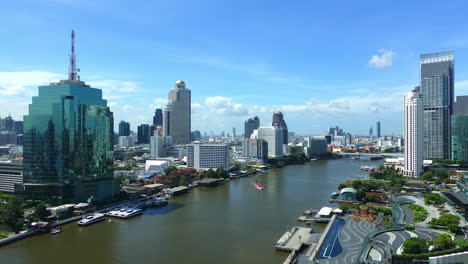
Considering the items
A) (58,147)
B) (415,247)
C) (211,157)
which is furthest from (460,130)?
(58,147)

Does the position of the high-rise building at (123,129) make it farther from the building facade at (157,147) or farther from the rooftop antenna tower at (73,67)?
the rooftop antenna tower at (73,67)

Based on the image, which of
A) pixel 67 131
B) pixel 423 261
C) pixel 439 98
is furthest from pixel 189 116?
pixel 423 261

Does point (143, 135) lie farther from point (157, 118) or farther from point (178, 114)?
point (178, 114)

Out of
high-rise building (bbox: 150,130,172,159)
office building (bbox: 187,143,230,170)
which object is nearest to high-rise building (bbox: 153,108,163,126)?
high-rise building (bbox: 150,130,172,159)

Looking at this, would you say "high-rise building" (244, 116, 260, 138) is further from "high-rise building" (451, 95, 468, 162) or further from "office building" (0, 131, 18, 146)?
"high-rise building" (451, 95, 468, 162)

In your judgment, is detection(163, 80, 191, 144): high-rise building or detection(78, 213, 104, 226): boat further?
detection(163, 80, 191, 144): high-rise building

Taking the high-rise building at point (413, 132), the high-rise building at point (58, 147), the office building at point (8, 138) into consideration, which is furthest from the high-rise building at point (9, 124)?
the high-rise building at point (413, 132)

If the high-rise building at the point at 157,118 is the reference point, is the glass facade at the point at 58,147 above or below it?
below
